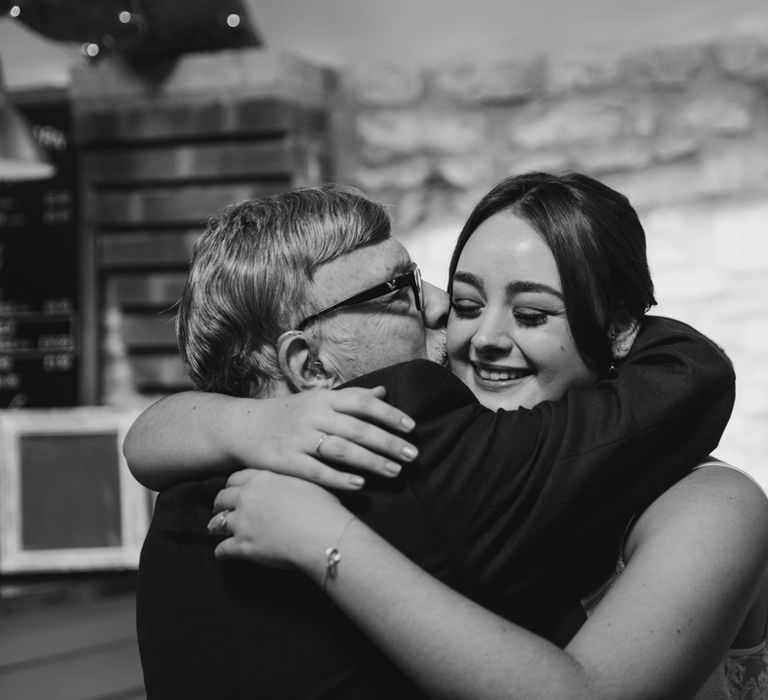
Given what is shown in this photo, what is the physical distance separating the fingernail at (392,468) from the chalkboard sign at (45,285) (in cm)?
264

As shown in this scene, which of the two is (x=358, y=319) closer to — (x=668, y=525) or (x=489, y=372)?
(x=489, y=372)

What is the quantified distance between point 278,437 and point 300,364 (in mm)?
196

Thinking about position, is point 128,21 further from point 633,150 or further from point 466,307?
point 466,307

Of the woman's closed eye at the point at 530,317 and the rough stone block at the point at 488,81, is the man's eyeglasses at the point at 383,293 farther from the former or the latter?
the rough stone block at the point at 488,81

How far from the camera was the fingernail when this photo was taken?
1.27m

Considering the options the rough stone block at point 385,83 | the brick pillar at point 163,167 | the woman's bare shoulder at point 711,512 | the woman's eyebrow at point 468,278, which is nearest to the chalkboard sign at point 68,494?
the brick pillar at point 163,167

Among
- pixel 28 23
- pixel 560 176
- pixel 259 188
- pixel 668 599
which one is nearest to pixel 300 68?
pixel 259 188

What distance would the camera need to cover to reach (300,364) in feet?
5.00

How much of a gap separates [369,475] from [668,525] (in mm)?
386

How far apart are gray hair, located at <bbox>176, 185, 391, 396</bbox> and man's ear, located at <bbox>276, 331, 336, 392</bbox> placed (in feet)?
0.07

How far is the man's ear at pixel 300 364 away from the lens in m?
1.50

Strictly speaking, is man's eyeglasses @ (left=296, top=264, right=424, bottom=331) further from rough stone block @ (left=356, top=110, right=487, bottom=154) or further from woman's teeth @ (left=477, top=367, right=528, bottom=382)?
rough stone block @ (left=356, top=110, right=487, bottom=154)

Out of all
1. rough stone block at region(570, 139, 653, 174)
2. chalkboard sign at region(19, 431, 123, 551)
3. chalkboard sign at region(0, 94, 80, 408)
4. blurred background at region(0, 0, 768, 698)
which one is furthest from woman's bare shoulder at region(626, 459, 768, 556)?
chalkboard sign at region(0, 94, 80, 408)

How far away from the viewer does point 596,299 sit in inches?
64.4
